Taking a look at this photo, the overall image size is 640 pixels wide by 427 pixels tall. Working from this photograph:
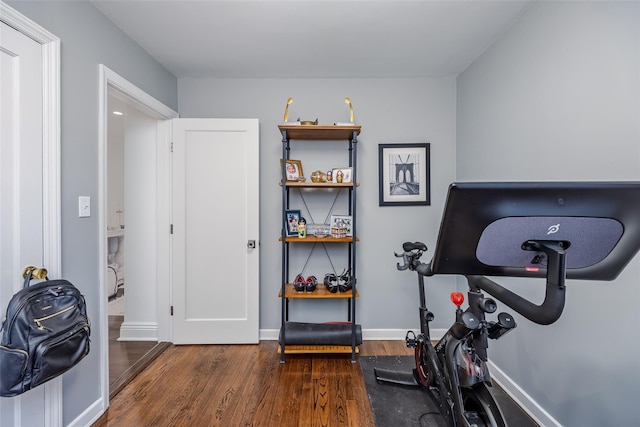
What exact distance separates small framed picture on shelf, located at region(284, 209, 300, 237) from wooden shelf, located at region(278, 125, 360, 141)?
719 mm

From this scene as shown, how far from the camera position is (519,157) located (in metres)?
1.92

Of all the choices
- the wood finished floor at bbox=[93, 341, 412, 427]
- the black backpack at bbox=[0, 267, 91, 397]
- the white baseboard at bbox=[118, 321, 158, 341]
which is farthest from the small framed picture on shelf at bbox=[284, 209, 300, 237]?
the white baseboard at bbox=[118, 321, 158, 341]

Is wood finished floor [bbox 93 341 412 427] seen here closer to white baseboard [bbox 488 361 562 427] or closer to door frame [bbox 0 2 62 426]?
door frame [bbox 0 2 62 426]

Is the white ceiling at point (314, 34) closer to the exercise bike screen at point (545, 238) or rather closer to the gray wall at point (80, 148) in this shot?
the gray wall at point (80, 148)

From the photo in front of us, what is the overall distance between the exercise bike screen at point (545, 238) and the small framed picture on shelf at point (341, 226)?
5.69 feet

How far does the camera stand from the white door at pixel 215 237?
104 inches

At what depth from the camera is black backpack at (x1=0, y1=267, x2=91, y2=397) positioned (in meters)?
1.18

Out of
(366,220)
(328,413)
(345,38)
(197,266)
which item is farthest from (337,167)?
(328,413)

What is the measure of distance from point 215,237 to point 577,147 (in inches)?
108

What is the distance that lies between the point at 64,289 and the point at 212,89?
2.14 metres

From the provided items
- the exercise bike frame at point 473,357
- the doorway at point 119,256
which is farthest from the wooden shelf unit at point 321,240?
the doorway at point 119,256

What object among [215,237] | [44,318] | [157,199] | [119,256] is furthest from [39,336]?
[119,256]

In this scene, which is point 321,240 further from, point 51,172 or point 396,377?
point 51,172

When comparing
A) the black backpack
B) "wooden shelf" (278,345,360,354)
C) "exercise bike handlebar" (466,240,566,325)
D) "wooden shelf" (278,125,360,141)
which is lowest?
"wooden shelf" (278,345,360,354)
